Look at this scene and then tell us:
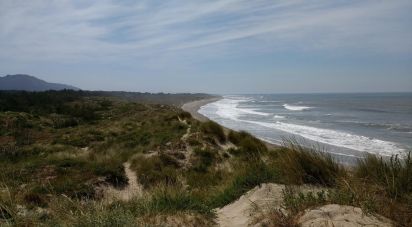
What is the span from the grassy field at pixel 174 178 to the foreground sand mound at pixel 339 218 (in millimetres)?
125

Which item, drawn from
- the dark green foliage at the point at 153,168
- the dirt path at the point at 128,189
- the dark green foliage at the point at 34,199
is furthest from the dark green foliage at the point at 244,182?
the dark green foliage at the point at 153,168

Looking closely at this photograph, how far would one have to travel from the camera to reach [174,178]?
10859 mm

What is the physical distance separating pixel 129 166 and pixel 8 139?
41.6 ft

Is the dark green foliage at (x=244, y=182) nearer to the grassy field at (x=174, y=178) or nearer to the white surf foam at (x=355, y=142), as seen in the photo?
the grassy field at (x=174, y=178)

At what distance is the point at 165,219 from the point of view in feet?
16.1

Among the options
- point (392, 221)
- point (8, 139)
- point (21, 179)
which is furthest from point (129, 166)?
point (8, 139)

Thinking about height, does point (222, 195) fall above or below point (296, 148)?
below

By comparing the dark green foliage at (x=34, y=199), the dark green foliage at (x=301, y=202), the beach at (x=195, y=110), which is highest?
the dark green foliage at (x=301, y=202)

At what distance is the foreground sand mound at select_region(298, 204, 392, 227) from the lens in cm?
395

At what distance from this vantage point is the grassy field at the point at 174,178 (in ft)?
15.2

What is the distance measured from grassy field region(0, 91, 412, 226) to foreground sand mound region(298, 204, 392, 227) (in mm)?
125

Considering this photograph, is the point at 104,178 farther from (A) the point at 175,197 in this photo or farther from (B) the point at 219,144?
(B) the point at 219,144

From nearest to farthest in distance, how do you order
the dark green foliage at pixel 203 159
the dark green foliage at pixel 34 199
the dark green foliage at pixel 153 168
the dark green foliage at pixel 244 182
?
the dark green foliage at pixel 244 182
the dark green foliage at pixel 34 199
the dark green foliage at pixel 153 168
the dark green foliage at pixel 203 159

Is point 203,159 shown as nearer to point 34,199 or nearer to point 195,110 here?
point 34,199
